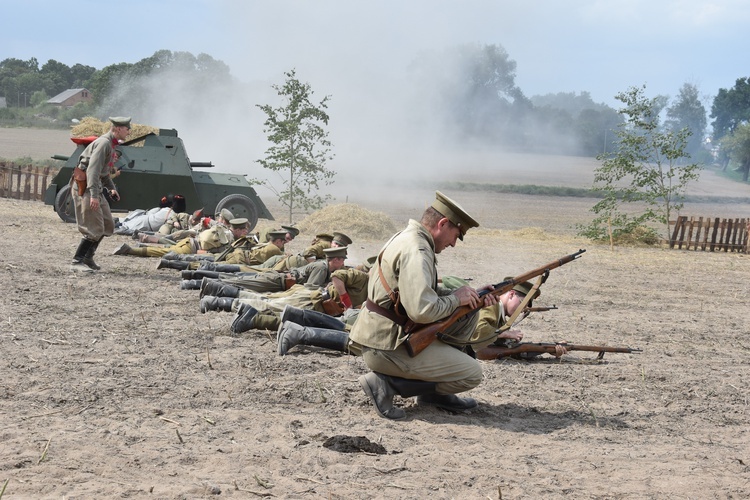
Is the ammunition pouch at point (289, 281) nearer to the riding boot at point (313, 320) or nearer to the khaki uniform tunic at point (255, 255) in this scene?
the khaki uniform tunic at point (255, 255)

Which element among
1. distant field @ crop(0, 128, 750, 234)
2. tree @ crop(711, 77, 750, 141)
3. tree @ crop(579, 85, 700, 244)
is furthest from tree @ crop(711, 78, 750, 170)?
tree @ crop(579, 85, 700, 244)

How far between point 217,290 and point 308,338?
8.41 feet

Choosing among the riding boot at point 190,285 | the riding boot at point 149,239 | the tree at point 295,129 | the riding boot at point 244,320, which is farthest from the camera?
the tree at point 295,129

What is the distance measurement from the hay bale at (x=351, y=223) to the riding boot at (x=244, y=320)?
12.4 m

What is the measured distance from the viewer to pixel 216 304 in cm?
986

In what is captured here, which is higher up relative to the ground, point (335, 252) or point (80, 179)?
point (80, 179)

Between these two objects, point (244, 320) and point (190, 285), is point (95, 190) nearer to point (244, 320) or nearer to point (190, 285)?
point (190, 285)

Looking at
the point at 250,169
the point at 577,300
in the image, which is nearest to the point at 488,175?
the point at 250,169

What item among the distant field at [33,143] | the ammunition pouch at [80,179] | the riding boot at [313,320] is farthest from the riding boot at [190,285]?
the distant field at [33,143]

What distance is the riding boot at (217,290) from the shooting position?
10.0 metres

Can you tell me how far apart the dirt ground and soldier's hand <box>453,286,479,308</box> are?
79 cm

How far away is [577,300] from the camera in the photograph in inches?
492

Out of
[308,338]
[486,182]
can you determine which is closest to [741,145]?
[486,182]

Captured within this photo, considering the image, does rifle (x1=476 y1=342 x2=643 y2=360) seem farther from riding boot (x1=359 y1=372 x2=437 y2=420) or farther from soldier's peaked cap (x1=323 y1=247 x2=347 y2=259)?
soldier's peaked cap (x1=323 y1=247 x2=347 y2=259)
